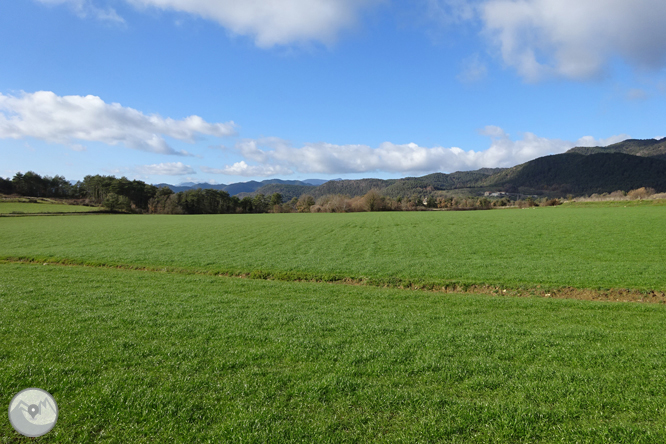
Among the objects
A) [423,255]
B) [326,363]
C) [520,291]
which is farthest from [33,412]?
[423,255]

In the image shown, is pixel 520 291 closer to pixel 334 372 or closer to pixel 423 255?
pixel 423 255

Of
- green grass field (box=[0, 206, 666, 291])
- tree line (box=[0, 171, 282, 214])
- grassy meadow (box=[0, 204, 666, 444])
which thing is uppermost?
tree line (box=[0, 171, 282, 214])

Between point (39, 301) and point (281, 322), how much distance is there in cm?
1018

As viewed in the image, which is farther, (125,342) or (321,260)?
(321,260)

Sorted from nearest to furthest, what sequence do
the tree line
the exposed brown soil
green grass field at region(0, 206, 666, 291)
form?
the exposed brown soil, green grass field at region(0, 206, 666, 291), the tree line

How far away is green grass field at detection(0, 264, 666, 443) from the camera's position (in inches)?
204

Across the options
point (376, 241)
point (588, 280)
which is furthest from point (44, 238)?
point (588, 280)

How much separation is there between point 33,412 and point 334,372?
5.50 m

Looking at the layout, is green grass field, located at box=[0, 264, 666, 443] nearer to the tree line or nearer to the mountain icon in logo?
the mountain icon in logo

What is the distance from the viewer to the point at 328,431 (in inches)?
202

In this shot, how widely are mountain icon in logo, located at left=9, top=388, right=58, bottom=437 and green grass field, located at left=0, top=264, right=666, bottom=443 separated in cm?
16

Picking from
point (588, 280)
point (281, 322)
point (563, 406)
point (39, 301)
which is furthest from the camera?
point (588, 280)

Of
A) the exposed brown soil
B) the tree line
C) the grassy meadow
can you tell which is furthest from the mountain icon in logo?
the tree line

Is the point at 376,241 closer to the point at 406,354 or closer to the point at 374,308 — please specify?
the point at 374,308
